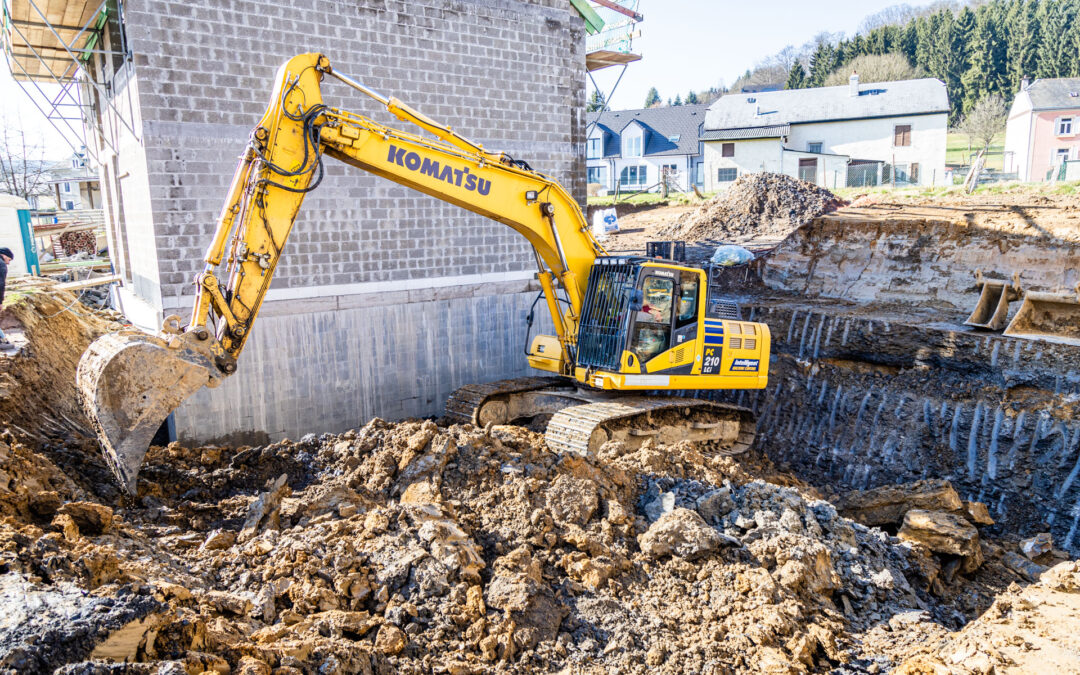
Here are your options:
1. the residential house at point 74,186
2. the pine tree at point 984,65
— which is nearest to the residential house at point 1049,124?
the pine tree at point 984,65

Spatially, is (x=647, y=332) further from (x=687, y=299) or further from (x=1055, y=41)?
(x=1055, y=41)

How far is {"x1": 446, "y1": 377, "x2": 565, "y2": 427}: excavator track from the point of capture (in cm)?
Result: 997

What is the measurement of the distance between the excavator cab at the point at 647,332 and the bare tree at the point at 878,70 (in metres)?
46.6

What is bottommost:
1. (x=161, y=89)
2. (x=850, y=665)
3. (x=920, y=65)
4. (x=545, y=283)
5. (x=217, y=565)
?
(x=850, y=665)

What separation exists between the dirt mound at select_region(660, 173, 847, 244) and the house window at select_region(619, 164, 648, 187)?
769 inches

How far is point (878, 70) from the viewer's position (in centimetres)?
4959

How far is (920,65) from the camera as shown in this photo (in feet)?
169

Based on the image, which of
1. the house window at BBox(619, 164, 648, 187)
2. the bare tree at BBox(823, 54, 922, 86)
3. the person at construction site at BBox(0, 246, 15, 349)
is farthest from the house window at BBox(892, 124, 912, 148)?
the person at construction site at BBox(0, 246, 15, 349)

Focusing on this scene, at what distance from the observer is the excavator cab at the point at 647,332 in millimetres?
9031

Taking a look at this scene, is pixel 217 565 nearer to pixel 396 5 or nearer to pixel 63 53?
pixel 396 5

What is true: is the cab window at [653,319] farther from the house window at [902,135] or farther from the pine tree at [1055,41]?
the pine tree at [1055,41]

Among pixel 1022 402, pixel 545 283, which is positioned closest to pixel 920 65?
pixel 1022 402

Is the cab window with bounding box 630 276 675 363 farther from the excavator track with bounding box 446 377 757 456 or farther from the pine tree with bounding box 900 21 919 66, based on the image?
the pine tree with bounding box 900 21 919 66

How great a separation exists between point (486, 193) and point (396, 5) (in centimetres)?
413
